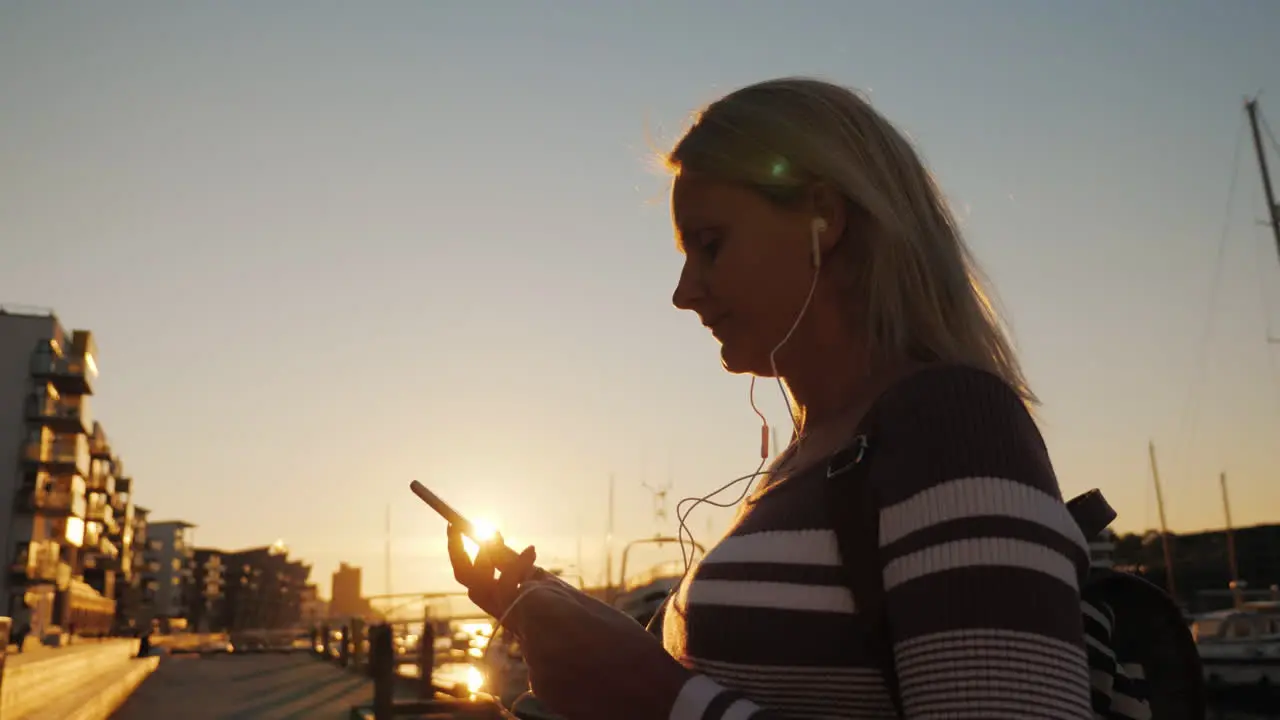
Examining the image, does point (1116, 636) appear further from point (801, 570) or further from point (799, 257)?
point (799, 257)

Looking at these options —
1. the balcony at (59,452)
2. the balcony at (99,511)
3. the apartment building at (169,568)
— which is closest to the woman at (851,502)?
the balcony at (59,452)

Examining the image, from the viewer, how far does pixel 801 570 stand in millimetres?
1300

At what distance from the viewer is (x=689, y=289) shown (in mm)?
1713

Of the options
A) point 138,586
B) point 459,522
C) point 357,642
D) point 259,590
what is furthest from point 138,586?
point 459,522

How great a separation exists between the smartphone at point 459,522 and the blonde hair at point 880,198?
24.2 inches

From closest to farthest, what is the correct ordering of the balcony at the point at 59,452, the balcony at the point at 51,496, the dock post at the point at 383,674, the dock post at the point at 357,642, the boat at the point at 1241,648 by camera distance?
the dock post at the point at 383,674 < the boat at the point at 1241,648 < the dock post at the point at 357,642 < the balcony at the point at 51,496 < the balcony at the point at 59,452

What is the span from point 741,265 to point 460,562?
24.4 inches

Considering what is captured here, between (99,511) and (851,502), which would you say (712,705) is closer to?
(851,502)

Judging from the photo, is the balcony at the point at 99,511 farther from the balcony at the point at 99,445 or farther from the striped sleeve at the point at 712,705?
the striped sleeve at the point at 712,705

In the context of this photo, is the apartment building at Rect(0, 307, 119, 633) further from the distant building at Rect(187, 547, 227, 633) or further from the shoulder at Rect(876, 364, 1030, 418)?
the distant building at Rect(187, 547, 227, 633)

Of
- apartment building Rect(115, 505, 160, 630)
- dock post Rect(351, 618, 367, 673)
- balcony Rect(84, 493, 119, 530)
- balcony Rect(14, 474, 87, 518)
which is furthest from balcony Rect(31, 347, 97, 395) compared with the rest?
dock post Rect(351, 618, 367, 673)

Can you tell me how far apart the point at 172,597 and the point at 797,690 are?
15529 centimetres

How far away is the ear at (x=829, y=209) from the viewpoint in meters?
1.56

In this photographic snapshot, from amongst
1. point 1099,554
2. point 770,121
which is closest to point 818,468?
point 1099,554
